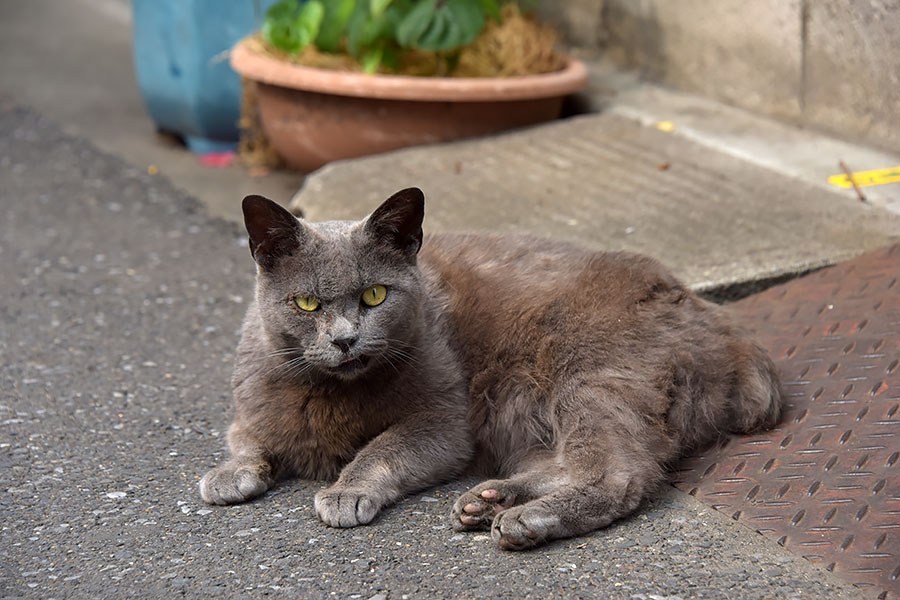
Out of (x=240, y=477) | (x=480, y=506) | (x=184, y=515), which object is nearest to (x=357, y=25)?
(x=240, y=477)

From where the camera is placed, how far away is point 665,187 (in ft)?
14.1

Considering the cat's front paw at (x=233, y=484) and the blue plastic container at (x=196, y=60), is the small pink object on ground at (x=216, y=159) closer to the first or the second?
the blue plastic container at (x=196, y=60)

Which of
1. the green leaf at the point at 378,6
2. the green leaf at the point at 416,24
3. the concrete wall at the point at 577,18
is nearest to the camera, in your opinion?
the green leaf at the point at 378,6

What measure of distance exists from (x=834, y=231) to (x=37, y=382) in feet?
9.52

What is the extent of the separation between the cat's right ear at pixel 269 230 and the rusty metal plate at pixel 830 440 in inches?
48.3

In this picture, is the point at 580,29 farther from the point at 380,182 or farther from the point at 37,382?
the point at 37,382

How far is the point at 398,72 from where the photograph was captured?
524cm

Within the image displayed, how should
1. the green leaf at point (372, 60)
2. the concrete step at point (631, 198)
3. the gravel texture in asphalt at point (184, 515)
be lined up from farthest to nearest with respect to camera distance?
the green leaf at point (372, 60) < the concrete step at point (631, 198) < the gravel texture in asphalt at point (184, 515)

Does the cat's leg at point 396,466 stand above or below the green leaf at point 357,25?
below

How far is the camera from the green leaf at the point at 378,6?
15.7ft

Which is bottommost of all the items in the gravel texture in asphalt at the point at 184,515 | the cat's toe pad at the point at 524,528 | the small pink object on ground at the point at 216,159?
the small pink object on ground at the point at 216,159

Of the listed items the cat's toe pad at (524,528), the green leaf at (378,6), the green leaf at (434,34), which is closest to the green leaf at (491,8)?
the green leaf at (434,34)

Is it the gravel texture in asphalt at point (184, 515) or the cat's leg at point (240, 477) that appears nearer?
the gravel texture in asphalt at point (184, 515)

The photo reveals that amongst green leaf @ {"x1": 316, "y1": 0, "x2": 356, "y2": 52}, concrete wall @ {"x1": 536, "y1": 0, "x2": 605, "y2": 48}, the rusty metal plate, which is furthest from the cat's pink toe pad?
concrete wall @ {"x1": 536, "y1": 0, "x2": 605, "y2": 48}
